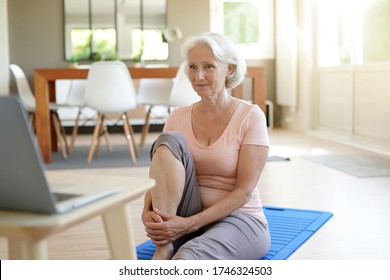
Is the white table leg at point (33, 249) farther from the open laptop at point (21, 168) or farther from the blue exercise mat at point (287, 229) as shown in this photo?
the blue exercise mat at point (287, 229)

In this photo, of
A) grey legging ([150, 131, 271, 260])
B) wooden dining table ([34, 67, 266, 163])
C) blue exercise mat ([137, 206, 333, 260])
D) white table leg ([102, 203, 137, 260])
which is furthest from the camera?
wooden dining table ([34, 67, 266, 163])

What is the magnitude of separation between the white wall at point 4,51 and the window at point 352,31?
11.2ft

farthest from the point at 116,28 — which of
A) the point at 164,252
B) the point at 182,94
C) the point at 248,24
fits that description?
the point at 164,252

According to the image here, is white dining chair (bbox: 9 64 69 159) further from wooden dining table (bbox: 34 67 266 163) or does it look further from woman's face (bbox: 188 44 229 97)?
woman's face (bbox: 188 44 229 97)

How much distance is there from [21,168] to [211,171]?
43.4 inches

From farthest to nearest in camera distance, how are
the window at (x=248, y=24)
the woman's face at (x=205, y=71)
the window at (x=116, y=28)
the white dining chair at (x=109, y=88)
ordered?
1. the window at (x=248, y=24)
2. the window at (x=116, y=28)
3. the white dining chair at (x=109, y=88)
4. the woman's face at (x=205, y=71)

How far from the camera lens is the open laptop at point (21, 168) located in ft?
2.91

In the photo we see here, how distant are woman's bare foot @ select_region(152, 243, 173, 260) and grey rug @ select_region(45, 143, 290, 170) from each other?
2.62m

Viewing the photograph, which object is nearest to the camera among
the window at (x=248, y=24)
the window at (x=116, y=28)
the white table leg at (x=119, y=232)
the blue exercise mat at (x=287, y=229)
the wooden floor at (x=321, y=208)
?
the white table leg at (x=119, y=232)

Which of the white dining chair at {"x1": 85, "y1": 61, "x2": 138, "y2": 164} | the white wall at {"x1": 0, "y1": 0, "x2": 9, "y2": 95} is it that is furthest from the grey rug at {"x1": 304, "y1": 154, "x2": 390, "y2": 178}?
the white wall at {"x1": 0, "y1": 0, "x2": 9, "y2": 95}

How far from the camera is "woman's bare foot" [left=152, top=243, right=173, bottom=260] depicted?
1854 millimetres

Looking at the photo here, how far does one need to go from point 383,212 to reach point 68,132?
4.93m

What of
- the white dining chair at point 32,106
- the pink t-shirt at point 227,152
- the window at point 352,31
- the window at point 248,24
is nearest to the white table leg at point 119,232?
the pink t-shirt at point 227,152

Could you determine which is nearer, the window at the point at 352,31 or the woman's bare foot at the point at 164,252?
the woman's bare foot at the point at 164,252
